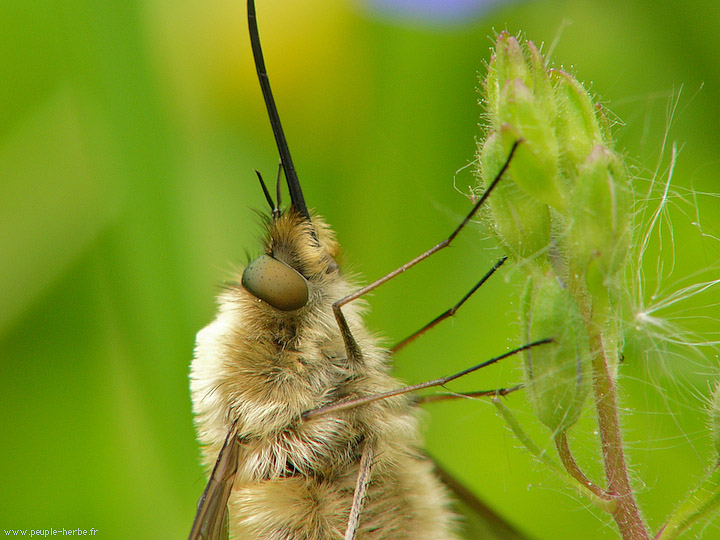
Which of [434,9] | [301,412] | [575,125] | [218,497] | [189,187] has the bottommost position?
[218,497]

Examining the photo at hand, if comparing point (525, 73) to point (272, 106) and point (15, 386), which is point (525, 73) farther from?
point (15, 386)

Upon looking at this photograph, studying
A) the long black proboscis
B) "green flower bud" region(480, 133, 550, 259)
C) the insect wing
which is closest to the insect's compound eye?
the long black proboscis

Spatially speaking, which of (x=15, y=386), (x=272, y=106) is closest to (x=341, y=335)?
(x=272, y=106)

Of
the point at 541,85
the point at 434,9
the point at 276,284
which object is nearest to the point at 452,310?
the point at 276,284

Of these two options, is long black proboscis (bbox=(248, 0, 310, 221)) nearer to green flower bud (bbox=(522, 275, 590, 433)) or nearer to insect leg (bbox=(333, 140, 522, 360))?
insect leg (bbox=(333, 140, 522, 360))

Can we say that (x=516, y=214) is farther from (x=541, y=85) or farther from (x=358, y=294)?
(x=358, y=294)

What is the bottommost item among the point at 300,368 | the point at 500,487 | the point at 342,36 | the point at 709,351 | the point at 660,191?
the point at 500,487
